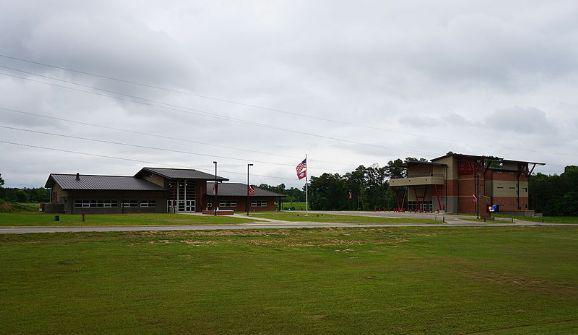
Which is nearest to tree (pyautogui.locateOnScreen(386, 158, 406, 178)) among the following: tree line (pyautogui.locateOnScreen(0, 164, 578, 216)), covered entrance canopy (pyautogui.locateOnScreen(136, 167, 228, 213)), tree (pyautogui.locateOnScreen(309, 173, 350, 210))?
tree line (pyautogui.locateOnScreen(0, 164, 578, 216))

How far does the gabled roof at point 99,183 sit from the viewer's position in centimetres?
6441

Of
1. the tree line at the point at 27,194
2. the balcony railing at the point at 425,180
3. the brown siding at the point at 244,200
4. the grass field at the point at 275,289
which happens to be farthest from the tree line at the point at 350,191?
the grass field at the point at 275,289

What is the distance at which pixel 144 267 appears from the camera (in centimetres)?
1586

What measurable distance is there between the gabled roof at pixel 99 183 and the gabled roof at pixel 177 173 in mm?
2054

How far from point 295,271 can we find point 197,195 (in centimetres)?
6103

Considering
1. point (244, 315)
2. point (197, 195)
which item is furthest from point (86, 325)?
point (197, 195)

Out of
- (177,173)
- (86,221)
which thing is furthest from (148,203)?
(86,221)

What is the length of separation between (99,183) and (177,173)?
11886mm

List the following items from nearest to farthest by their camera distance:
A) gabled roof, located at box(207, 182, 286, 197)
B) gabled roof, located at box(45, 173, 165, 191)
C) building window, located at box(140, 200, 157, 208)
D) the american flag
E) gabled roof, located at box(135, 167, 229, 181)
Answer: the american flag, gabled roof, located at box(45, 173, 165, 191), building window, located at box(140, 200, 157, 208), gabled roof, located at box(135, 167, 229, 181), gabled roof, located at box(207, 182, 286, 197)

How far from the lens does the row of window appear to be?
64562mm

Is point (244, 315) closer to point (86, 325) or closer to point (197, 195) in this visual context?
point (86, 325)

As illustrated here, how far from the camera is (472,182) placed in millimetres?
77812

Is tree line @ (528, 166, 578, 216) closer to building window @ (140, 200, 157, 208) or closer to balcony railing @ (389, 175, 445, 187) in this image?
balcony railing @ (389, 175, 445, 187)

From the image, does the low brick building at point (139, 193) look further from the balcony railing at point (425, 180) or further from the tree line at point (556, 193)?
the tree line at point (556, 193)
